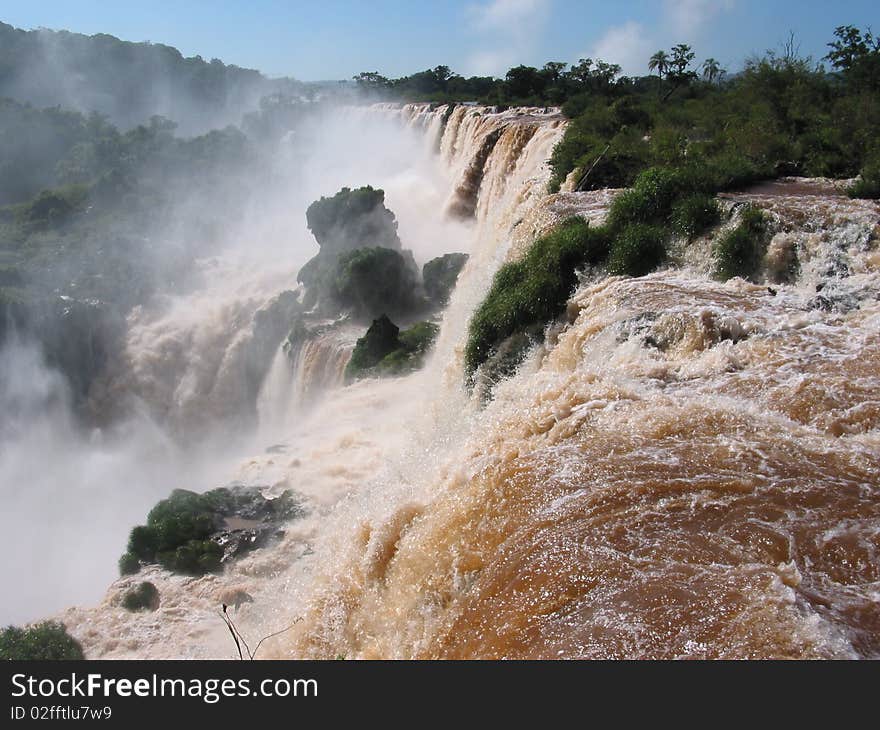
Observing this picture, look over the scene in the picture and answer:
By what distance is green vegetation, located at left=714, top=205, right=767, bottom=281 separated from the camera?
857 centimetres

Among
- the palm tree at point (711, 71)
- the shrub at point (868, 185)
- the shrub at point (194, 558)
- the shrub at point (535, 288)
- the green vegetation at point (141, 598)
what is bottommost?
the green vegetation at point (141, 598)

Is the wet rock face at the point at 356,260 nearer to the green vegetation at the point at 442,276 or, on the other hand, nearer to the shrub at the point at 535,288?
the green vegetation at the point at 442,276

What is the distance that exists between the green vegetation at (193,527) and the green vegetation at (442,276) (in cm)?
986

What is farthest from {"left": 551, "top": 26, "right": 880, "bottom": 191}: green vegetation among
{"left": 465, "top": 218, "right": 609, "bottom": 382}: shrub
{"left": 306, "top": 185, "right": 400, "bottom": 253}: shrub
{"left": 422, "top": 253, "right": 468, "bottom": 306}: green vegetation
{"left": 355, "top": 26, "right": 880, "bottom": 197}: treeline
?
{"left": 306, "top": 185, "right": 400, "bottom": 253}: shrub

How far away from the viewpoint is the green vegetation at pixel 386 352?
50.3 feet

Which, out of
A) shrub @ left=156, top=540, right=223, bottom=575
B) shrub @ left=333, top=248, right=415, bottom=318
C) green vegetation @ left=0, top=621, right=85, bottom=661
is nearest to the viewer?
green vegetation @ left=0, top=621, right=85, bottom=661

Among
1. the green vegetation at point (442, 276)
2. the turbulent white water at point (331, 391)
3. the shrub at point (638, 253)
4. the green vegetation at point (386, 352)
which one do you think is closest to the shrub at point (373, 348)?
the green vegetation at point (386, 352)

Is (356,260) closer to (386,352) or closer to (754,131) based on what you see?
(386,352)

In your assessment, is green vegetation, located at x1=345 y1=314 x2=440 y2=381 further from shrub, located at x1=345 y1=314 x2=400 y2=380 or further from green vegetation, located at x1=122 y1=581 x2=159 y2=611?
green vegetation, located at x1=122 y1=581 x2=159 y2=611

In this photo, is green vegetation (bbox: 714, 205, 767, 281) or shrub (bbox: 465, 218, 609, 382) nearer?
green vegetation (bbox: 714, 205, 767, 281)

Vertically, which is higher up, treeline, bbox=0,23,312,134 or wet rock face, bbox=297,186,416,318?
treeline, bbox=0,23,312,134

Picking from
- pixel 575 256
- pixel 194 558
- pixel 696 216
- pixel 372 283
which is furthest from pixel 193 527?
pixel 372 283

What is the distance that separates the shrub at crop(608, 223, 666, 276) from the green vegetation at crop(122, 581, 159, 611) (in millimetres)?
7660

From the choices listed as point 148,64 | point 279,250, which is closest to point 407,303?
point 279,250
